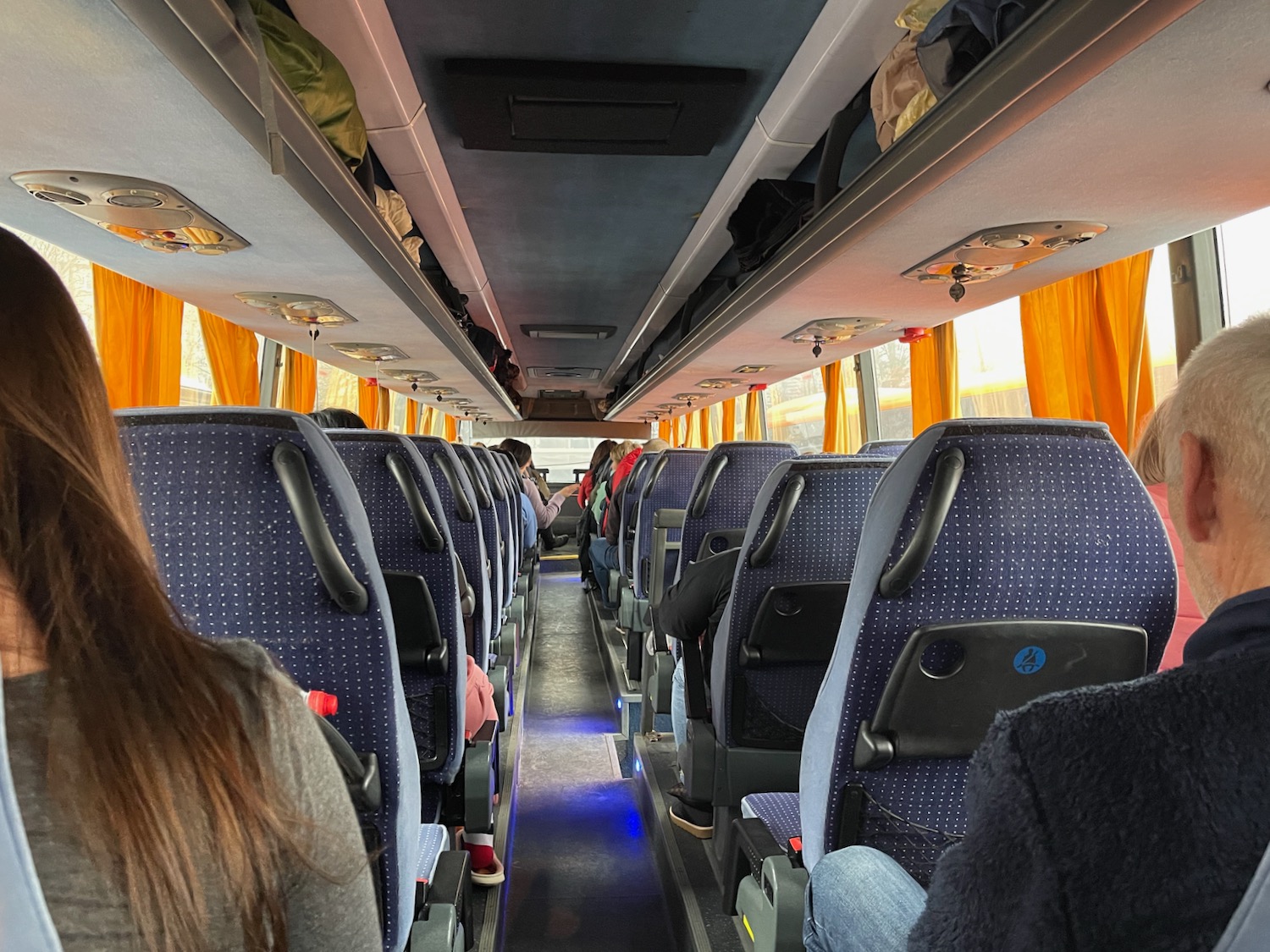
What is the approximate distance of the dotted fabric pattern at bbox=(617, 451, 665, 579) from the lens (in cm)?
668

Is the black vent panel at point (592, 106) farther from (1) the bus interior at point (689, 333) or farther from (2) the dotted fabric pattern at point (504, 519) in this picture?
(2) the dotted fabric pattern at point (504, 519)

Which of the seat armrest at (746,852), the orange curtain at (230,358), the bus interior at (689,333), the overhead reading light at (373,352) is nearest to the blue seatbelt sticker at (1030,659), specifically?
the bus interior at (689,333)

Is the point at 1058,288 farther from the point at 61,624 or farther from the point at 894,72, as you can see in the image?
the point at 61,624

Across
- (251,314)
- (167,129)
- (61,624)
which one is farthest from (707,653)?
(251,314)

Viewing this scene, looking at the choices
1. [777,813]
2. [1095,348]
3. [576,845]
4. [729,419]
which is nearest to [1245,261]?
[1095,348]

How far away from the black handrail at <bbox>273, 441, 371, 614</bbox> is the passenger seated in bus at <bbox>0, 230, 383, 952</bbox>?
58cm

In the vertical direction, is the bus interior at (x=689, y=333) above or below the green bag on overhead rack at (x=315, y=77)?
below

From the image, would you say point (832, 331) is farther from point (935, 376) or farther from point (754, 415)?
point (754, 415)

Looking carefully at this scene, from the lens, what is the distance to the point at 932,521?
158 cm

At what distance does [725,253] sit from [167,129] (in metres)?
5.43

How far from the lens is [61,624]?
744 mm

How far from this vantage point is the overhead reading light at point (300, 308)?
4762 millimetres

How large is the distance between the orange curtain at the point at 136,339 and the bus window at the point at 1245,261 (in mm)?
5097

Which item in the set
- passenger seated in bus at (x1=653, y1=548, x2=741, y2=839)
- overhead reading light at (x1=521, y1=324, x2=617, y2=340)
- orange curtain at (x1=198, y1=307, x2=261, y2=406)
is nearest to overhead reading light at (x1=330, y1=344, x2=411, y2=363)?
orange curtain at (x1=198, y1=307, x2=261, y2=406)
